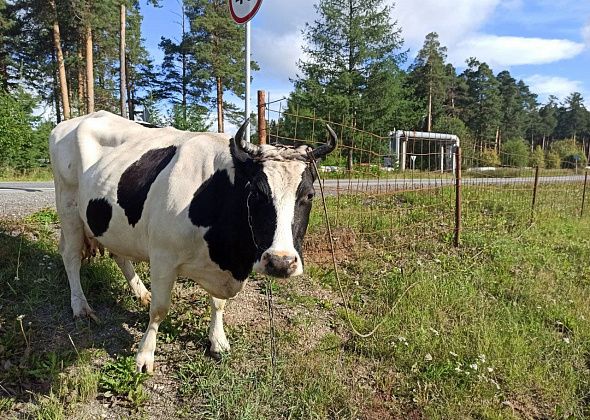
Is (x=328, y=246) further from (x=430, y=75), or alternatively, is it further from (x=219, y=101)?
(x=430, y=75)

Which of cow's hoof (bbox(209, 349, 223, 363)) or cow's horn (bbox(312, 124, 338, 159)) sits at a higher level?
cow's horn (bbox(312, 124, 338, 159))

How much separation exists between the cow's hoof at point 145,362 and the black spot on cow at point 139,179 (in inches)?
44.5

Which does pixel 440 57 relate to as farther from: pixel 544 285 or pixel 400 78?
pixel 544 285

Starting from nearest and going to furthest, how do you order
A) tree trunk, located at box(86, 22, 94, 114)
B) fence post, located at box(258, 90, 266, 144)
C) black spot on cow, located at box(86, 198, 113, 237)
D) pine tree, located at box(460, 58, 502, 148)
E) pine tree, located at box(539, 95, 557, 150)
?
black spot on cow, located at box(86, 198, 113, 237) < fence post, located at box(258, 90, 266, 144) < tree trunk, located at box(86, 22, 94, 114) < pine tree, located at box(460, 58, 502, 148) < pine tree, located at box(539, 95, 557, 150)

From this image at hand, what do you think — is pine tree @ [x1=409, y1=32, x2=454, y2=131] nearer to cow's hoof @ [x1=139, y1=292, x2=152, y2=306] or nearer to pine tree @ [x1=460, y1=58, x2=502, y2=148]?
pine tree @ [x1=460, y1=58, x2=502, y2=148]

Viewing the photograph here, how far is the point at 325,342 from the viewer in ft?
13.5

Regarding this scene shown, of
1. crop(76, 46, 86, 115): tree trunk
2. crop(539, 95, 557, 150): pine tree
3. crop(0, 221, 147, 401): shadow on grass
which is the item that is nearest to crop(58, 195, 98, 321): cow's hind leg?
crop(0, 221, 147, 401): shadow on grass

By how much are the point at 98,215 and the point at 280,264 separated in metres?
2.47

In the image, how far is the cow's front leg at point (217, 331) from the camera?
12.8 ft

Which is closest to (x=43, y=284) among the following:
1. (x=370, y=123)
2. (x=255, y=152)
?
(x=255, y=152)

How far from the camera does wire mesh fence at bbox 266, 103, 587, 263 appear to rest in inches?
252

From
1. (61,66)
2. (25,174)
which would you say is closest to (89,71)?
(61,66)

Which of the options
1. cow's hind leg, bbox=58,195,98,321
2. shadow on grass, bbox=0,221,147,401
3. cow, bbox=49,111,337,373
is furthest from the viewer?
cow's hind leg, bbox=58,195,98,321

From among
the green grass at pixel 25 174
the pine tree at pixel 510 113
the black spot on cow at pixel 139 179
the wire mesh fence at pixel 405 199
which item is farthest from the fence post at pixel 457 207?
the pine tree at pixel 510 113
